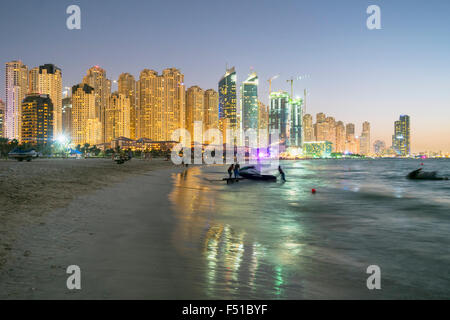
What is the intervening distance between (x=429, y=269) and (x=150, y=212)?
11.9m

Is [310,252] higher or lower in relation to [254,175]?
lower

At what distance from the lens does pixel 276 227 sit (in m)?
Answer: 13.5

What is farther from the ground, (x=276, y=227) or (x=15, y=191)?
(x=15, y=191)

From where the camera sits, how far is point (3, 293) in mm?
5812

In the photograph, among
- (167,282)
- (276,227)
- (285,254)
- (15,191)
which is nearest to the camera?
(167,282)

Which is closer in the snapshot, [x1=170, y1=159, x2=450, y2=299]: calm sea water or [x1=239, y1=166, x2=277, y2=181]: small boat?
[x1=170, y1=159, x2=450, y2=299]: calm sea water

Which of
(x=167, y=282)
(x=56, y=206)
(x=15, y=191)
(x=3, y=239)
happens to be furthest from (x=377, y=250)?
(x=15, y=191)

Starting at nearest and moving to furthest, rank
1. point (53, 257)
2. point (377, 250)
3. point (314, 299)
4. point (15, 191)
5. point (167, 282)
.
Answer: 1. point (314, 299)
2. point (167, 282)
3. point (53, 257)
4. point (377, 250)
5. point (15, 191)

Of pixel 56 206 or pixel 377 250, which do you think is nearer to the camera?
pixel 377 250

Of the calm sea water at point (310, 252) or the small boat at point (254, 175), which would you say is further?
the small boat at point (254, 175)

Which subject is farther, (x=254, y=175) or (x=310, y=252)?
(x=254, y=175)

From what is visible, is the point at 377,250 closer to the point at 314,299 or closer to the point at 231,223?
the point at 314,299
